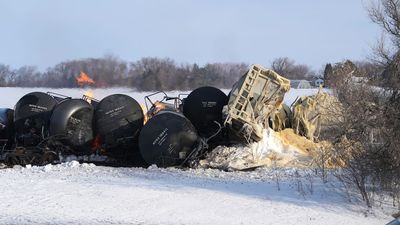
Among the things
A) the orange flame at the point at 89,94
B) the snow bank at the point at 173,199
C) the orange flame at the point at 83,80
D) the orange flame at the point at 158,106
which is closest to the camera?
the snow bank at the point at 173,199

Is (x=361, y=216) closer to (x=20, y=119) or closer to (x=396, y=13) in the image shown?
(x=396, y=13)

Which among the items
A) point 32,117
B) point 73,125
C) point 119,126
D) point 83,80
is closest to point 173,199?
point 119,126

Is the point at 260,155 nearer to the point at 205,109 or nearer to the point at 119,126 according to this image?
the point at 205,109

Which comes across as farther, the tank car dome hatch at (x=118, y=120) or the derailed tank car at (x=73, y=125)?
the derailed tank car at (x=73, y=125)

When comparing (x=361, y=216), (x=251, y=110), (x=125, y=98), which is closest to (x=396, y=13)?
(x=361, y=216)

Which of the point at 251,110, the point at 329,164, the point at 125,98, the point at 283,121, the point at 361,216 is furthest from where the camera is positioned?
the point at 283,121

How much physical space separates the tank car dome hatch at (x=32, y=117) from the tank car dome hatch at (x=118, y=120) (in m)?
2.01

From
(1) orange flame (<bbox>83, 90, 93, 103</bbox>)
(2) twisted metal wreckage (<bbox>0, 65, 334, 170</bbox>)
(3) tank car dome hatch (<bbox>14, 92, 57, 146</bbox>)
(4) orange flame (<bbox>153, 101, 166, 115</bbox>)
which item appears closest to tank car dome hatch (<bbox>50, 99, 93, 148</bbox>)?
(2) twisted metal wreckage (<bbox>0, 65, 334, 170</bbox>)

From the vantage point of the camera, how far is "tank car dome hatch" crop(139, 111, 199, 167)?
15.7 m

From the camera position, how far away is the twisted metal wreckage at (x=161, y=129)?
1573 cm

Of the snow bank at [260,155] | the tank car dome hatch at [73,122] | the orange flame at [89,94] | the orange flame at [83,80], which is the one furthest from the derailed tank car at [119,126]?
the snow bank at [260,155]

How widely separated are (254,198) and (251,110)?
5.56m

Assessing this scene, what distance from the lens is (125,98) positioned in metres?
17.6

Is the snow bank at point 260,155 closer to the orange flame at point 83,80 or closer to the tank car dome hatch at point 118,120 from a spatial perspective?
the tank car dome hatch at point 118,120
